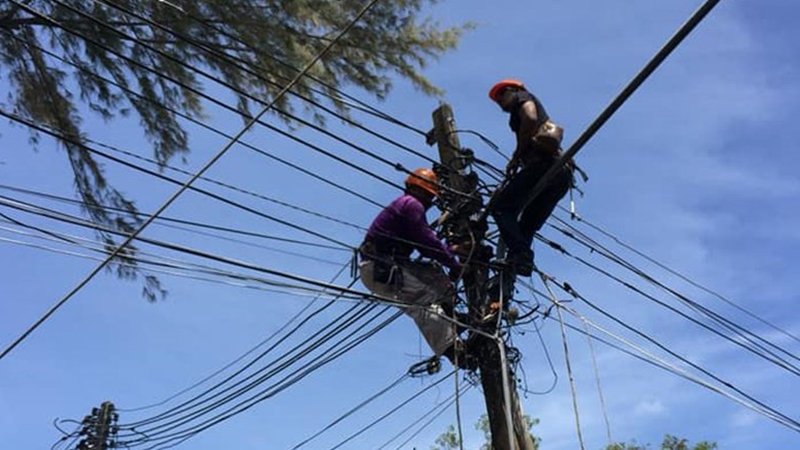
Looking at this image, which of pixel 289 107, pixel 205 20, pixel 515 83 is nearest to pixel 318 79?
pixel 289 107

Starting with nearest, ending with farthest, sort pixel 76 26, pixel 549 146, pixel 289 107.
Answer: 1. pixel 549 146
2. pixel 76 26
3. pixel 289 107

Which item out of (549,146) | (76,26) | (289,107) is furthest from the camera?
(289,107)

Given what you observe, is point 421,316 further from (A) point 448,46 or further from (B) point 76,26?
(B) point 76,26

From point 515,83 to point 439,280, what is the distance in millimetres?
1450

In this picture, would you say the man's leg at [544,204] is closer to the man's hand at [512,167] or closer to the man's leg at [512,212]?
the man's leg at [512,212]

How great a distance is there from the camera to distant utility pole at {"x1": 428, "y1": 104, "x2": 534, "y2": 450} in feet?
18.0

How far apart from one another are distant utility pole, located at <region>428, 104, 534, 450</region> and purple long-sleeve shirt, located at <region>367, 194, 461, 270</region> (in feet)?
0.67

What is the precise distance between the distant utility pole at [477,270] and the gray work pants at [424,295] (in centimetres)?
18

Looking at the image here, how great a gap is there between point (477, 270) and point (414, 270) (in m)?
0.46

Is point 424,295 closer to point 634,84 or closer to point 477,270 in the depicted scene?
point 477,270

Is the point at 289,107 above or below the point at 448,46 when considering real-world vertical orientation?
below

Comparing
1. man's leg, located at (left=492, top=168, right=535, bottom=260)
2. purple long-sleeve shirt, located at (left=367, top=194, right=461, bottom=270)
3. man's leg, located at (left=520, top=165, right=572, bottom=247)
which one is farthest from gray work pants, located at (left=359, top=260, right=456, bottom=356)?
man's leg, located at (left=520, top=165, right=572, bottom=247)

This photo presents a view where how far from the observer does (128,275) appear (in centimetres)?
739

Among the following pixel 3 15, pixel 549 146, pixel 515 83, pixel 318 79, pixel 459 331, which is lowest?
pixel 459 331
